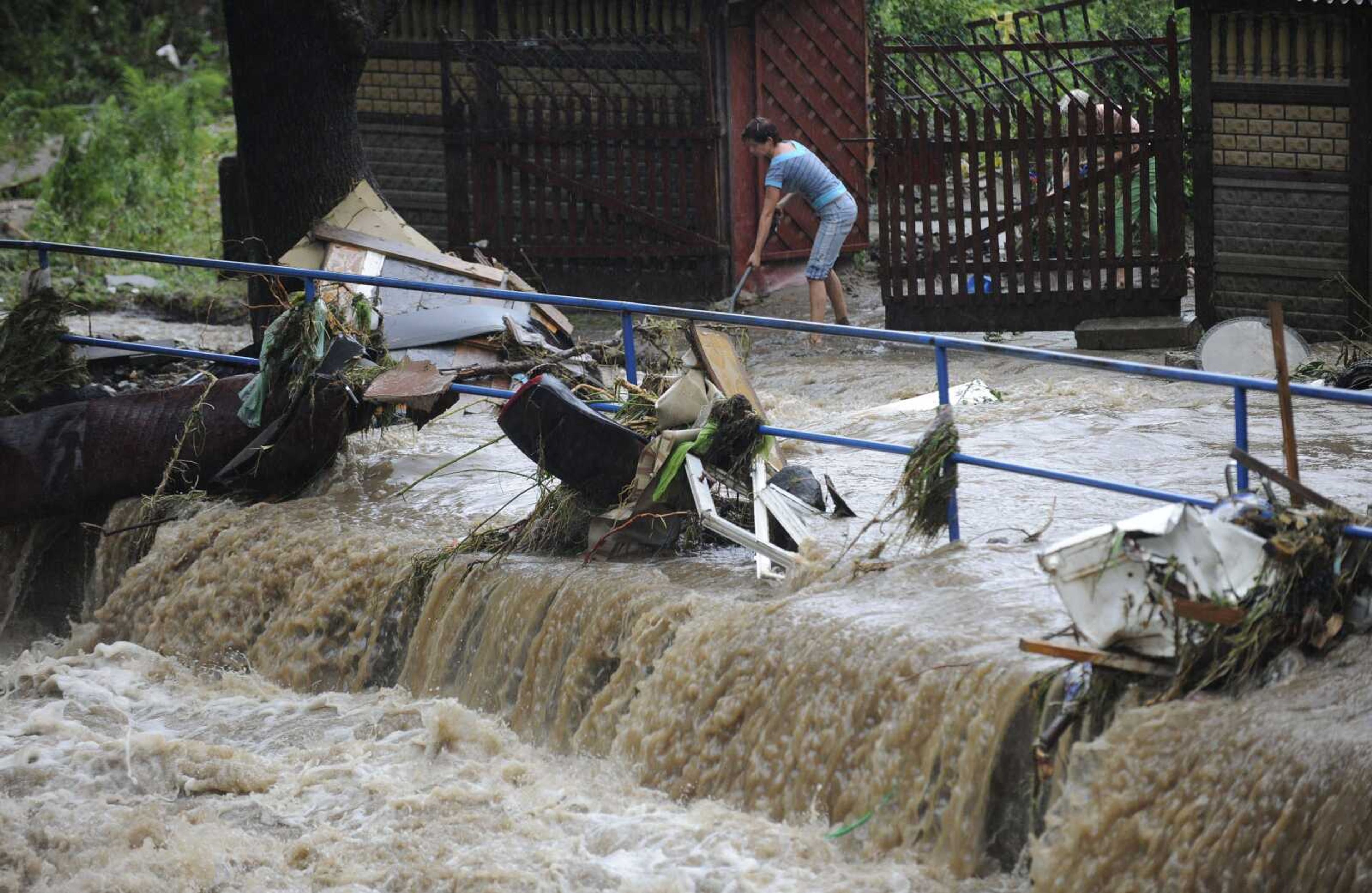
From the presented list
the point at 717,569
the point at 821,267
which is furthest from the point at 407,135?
the point at 717,569

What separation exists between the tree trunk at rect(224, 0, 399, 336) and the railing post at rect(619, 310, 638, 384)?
4.28m

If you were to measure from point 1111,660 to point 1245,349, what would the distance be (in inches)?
230

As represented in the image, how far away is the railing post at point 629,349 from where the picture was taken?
23.7ft

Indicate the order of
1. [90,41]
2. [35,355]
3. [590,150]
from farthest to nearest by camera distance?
[90,41] → [590,150] → [35,355]

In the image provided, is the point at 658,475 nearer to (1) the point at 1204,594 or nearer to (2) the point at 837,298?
(1) the point at 1204,594

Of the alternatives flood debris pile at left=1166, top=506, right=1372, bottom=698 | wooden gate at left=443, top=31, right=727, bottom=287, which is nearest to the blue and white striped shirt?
wooden gate at left=443, top=31, right=727, bottom=287

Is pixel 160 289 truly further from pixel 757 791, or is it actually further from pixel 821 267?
pixel 757 791

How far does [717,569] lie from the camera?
6.67m

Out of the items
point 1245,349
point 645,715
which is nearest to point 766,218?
point 1245,349

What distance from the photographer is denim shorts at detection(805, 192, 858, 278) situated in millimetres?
12539

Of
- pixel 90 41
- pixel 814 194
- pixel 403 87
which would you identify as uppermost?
pixel 90 41

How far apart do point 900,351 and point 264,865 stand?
777cm

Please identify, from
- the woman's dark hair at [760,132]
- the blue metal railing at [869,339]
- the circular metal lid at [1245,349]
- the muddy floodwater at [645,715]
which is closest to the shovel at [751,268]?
the woman's dark hair at [760,132]

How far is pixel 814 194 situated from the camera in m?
12.7
